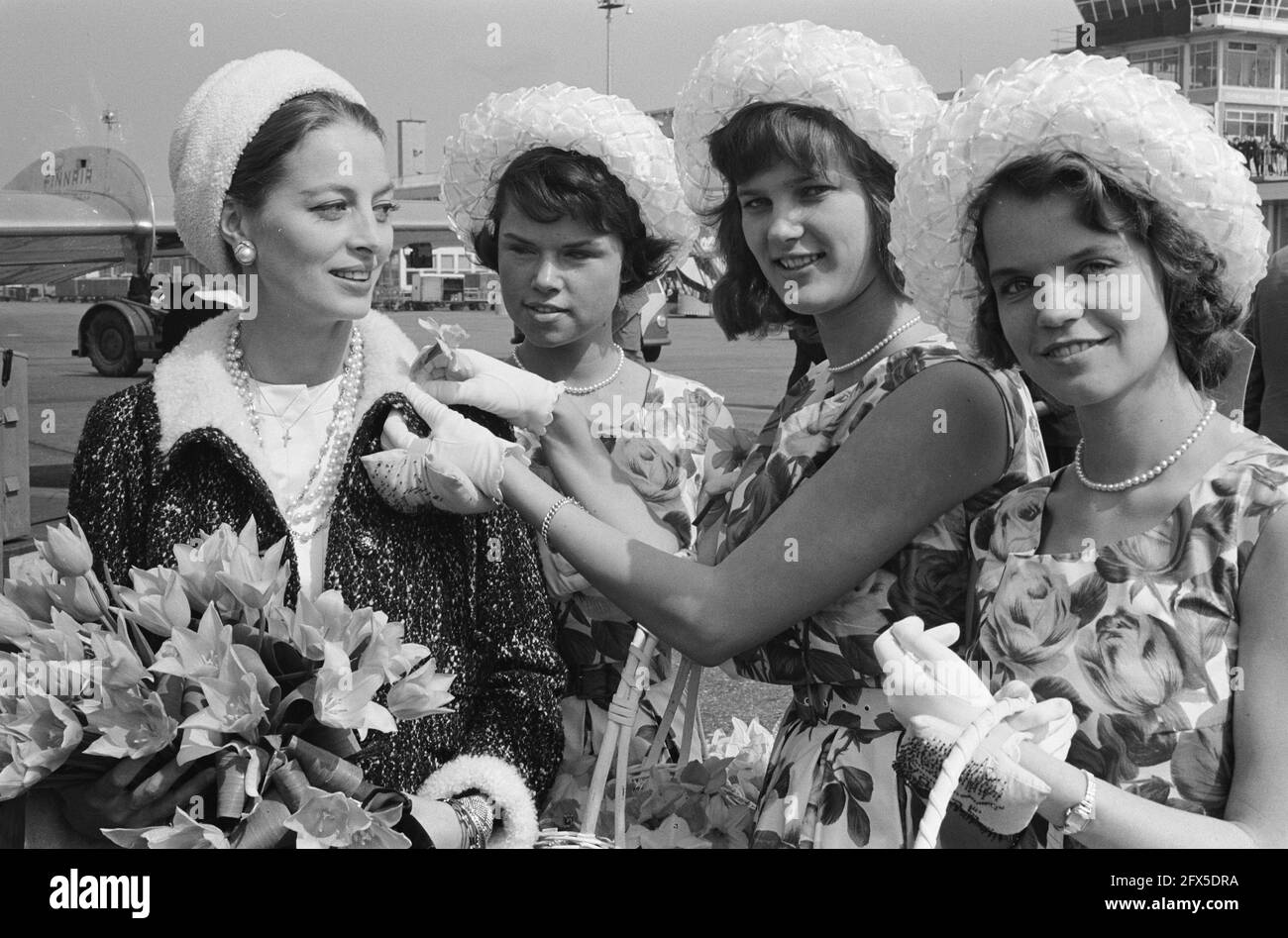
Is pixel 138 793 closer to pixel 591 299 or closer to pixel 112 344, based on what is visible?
pixel 591 299

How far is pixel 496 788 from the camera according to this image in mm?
2100

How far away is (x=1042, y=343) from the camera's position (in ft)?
5.95

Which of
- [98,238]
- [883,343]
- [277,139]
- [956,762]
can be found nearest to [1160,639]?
[956,762]

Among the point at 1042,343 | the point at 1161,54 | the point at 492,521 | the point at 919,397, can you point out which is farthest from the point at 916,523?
the point at 1161,54

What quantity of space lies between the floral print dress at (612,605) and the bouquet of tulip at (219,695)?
31.8 inches

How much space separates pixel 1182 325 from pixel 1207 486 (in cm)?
24

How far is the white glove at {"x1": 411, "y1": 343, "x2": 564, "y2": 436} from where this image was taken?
233 cm

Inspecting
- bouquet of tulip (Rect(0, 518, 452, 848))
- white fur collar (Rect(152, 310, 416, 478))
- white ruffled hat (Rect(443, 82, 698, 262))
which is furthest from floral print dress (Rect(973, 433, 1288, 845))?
white ruffled hat (Rect(443, 82, 698, 262))

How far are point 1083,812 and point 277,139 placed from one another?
1.60 m

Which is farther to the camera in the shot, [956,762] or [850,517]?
[850,517]

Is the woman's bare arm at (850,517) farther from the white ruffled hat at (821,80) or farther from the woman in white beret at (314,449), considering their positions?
the white ruffled hat at (821,80)

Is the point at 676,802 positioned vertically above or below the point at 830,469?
below

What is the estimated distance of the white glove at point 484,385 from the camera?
7.66 feet

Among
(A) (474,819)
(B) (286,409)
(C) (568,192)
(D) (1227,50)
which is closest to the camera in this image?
(A) (474,819)
